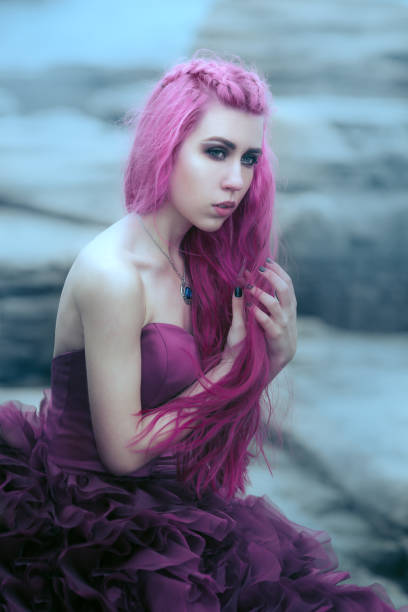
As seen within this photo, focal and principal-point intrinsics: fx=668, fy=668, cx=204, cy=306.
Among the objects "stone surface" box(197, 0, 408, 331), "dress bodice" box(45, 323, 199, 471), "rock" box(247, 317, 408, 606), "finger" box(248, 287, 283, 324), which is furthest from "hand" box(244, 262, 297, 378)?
"stone surface" box(197, 0, 408, 331)

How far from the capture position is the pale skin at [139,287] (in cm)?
95

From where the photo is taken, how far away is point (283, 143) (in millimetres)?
2514

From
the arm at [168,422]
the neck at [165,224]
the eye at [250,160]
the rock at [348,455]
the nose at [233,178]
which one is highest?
the eye at [250,160]

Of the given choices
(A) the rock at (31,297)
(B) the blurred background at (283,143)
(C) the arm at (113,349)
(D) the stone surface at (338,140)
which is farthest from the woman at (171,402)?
(D) the stone surface at (338,140)

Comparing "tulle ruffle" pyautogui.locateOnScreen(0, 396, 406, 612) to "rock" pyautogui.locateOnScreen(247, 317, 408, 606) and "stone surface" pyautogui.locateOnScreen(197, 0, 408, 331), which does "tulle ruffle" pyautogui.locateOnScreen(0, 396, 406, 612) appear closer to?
"rock" pyautogui.locateOnScreen(247, 317, 408, 606)

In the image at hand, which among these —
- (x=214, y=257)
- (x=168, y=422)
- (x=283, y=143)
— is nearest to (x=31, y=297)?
(x=283, y=143)

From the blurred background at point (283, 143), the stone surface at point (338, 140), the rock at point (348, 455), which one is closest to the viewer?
the rock at point (348, 455)

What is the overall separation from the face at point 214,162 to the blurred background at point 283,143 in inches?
52.8

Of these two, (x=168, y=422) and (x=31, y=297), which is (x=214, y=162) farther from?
(x=31, y=297)

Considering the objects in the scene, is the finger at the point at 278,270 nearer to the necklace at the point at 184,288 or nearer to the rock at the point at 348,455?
the necklace at the point at 184,288

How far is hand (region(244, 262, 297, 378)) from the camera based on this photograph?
1086 millimetres

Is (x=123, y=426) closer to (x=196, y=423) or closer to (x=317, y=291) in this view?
(x=196, y=423)

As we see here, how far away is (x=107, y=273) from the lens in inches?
37.0

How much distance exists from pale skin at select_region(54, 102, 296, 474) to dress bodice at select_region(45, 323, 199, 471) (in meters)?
0.02
